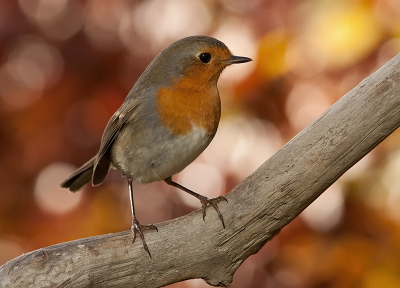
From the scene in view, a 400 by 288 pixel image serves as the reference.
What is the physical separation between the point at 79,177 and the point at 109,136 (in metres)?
0.44

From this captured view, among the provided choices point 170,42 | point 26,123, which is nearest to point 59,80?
point 26,123

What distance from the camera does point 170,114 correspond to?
9.05ft

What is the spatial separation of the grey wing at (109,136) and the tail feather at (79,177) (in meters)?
0.09

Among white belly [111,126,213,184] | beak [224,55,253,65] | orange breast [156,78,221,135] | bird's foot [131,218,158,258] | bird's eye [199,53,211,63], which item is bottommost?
bird's foot [131,218,158,258]

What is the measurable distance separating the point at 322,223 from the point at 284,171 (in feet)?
2.24

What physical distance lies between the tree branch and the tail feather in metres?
0.80

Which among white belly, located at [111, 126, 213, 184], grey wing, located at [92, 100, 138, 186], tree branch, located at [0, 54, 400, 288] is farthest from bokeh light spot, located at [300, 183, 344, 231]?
grey wing, located at [92, 100, 138, 186]

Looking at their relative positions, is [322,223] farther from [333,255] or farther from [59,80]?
[59,80]

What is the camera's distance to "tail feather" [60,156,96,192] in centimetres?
322

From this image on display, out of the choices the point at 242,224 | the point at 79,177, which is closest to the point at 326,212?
the point at 242,224

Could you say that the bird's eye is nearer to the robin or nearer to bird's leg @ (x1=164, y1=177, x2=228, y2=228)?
the robin

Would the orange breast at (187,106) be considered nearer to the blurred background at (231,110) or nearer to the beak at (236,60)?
the beak at (236,60)

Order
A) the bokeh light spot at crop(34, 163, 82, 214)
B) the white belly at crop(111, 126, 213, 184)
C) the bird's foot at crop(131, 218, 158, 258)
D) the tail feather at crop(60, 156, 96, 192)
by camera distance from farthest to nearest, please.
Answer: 1. the tail feather at crop(60, 156, 96, 192)
2. the bokeh light spot at crop(34, 163, 82, 214)
3. the white belly at crop(111, 126, 213, 184)
4. the bird's foot at crop(131, 218, 158, 258)

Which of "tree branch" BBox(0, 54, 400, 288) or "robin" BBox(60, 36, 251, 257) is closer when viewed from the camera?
"tree branch" BBox(0, 54, 400, 288)
